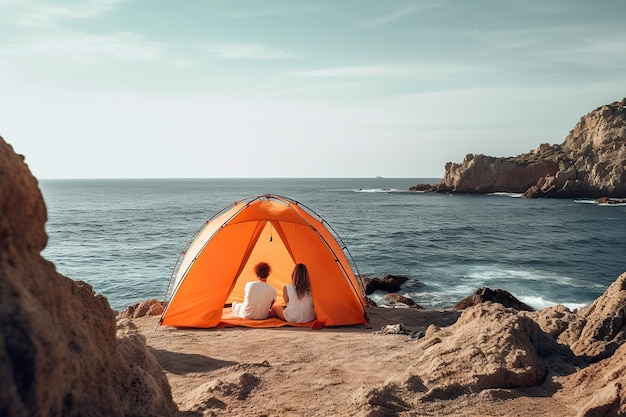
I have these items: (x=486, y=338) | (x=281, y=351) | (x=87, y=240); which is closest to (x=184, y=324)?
(x=281, y=351)

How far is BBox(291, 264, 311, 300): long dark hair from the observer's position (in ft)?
35.9

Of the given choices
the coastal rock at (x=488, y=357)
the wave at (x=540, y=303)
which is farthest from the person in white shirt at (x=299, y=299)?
the wave at (x=540, y=303)

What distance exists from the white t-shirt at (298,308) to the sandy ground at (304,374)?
1.46 feet

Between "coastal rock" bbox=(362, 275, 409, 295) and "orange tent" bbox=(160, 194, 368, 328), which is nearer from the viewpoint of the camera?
"orange tent" bbox=(160, 194, 368, 328)

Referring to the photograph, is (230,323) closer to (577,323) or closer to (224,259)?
(224,259)

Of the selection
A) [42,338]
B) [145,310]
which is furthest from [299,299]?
[42,338]

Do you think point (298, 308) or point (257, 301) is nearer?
point (298, 308)

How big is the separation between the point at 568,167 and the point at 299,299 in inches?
3280

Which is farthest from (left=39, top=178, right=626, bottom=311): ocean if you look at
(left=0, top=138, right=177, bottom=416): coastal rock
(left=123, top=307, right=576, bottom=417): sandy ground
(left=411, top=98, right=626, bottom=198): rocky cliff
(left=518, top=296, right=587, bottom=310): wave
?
(left=411, top=98, right=626, bottom=198): rocky cliff

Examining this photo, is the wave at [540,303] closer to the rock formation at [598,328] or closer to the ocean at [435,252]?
the ocean at [435,252]

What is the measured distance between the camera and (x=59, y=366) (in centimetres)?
273

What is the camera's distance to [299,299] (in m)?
11.1

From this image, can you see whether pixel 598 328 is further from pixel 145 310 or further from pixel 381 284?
pixel 381 284

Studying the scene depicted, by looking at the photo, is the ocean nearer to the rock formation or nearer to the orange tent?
the orange tent
